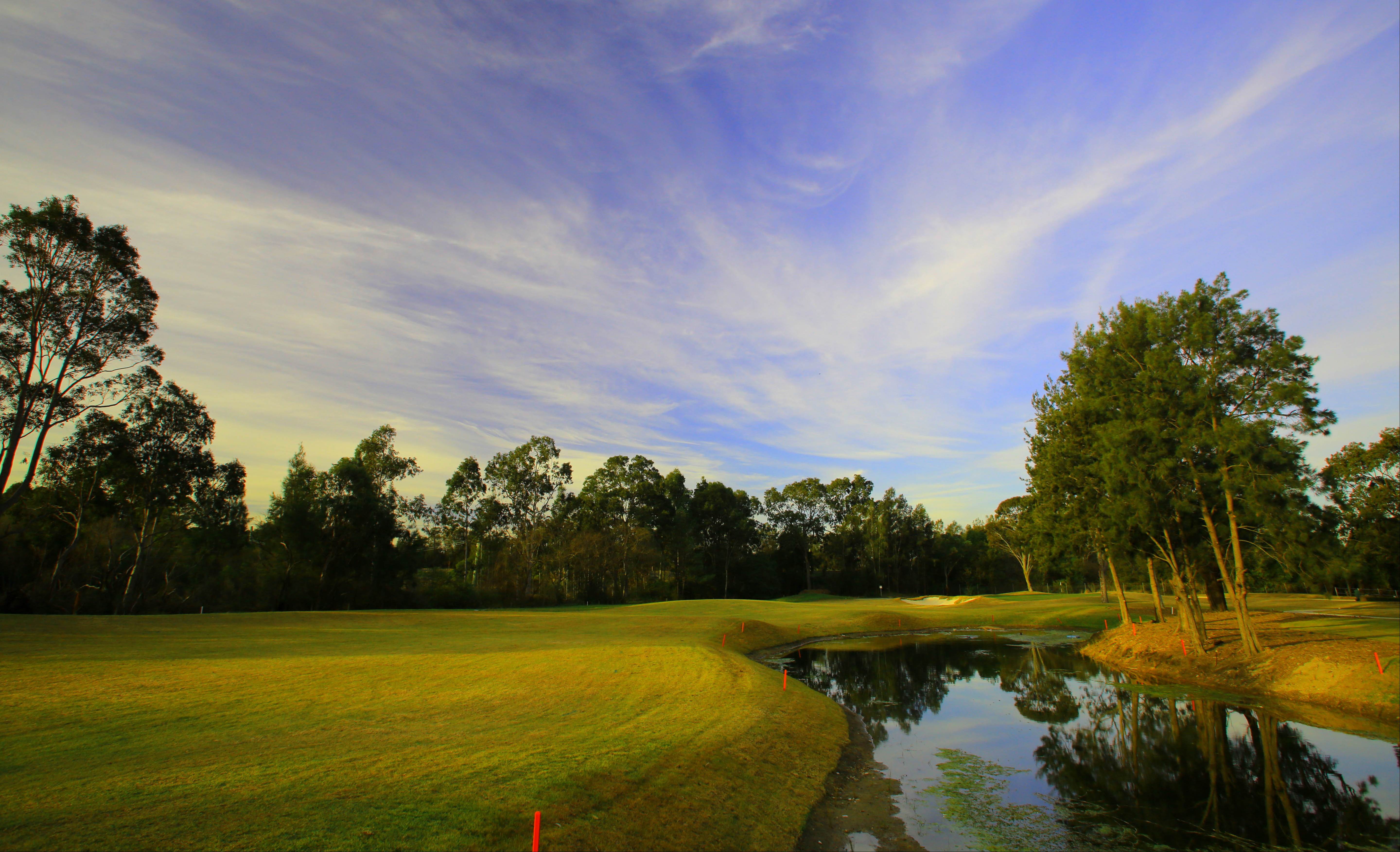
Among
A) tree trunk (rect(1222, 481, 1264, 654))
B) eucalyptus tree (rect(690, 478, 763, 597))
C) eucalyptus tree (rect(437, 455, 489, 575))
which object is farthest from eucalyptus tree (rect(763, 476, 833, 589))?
tree trunk (rect(1222, 481, 1264, 654))

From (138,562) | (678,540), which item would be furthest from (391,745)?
(678,540)

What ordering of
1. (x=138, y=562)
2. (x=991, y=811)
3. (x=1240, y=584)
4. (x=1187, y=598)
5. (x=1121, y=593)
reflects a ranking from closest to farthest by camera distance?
(x=991, y=811) → (x=1240, y=584) → (x=1187, y=598) → (x=1121, y=593) → (x=138, y=562)

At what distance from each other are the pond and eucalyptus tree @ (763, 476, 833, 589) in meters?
90.9

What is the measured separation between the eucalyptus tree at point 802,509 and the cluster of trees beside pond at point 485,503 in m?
25.6

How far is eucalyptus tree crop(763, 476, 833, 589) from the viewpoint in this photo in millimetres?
120938

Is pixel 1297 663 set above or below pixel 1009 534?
below

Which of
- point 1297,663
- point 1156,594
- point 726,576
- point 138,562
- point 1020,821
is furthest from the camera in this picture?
point 726,576

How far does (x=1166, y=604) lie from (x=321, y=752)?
70.5 metres

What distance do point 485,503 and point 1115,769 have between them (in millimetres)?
76965

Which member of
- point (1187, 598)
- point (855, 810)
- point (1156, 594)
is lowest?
point (855, 810)

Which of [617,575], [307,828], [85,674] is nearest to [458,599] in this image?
[617,575]

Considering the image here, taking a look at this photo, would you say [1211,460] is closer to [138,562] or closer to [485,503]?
[138,562]

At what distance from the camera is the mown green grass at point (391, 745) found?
854cm

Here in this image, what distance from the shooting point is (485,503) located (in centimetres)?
8294
